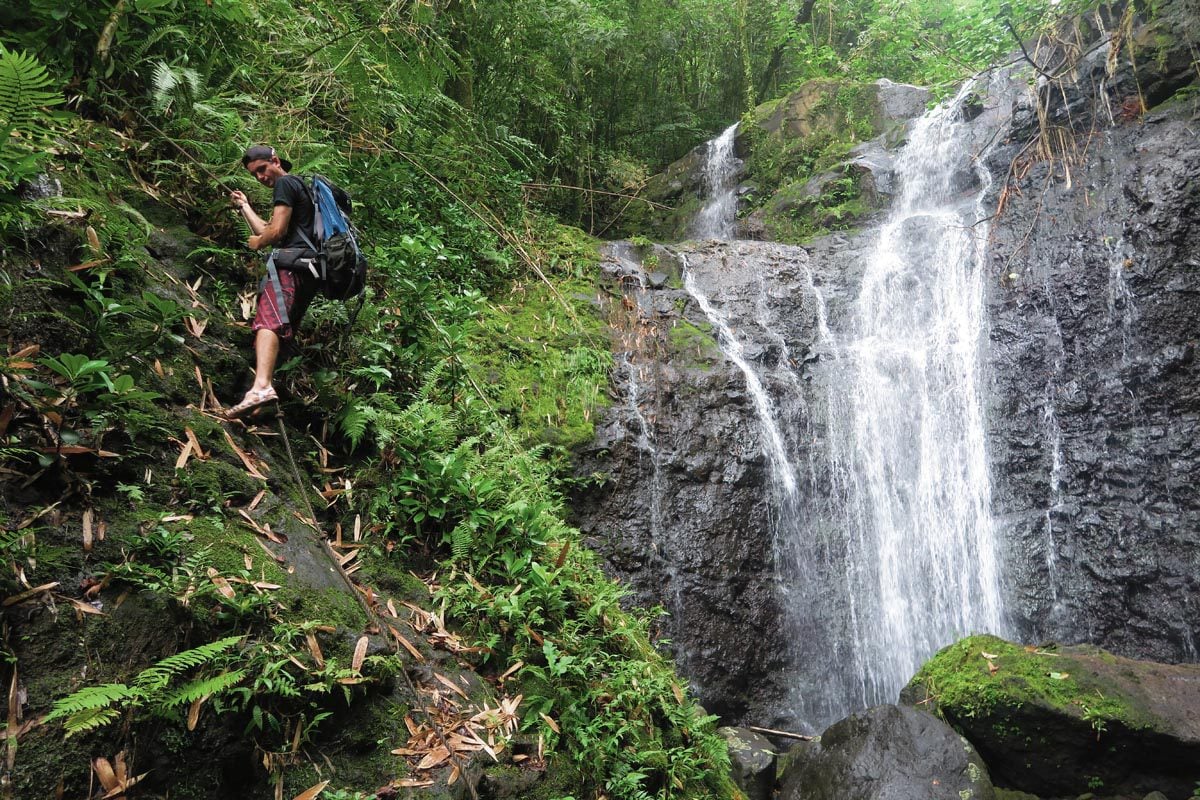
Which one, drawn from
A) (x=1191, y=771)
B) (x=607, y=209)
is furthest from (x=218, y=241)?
(x=607, y=209)

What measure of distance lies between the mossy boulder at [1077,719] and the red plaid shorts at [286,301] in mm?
5853

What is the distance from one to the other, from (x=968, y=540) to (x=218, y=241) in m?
8.22

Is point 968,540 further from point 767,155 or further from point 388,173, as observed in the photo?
point 767,155

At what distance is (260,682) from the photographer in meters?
2.29

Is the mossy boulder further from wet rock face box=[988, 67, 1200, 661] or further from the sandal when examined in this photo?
the sandal

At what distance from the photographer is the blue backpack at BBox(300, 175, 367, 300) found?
365 cm

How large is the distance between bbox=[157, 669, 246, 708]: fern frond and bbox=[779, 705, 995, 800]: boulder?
4.55m

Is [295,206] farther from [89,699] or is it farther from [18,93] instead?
[89,699]

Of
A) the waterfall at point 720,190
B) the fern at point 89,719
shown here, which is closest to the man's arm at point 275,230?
the fern at point 89,719

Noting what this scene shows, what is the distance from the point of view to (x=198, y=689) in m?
2.07

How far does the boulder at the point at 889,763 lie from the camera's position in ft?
15.2

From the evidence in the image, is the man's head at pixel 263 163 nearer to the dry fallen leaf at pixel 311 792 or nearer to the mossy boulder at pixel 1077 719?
the dry fallen leaf at pixel 311 792

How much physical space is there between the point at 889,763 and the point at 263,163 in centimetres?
605

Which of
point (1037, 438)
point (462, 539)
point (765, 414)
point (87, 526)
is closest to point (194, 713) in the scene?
point (87, 526)
